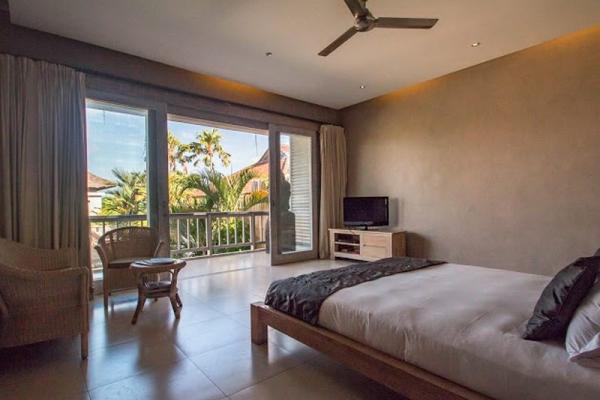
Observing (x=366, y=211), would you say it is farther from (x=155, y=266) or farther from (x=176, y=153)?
(x=176, y=153)

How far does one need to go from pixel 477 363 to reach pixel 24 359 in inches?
113

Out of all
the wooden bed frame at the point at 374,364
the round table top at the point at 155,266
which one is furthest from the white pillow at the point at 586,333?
the round table top at the point at 155,266

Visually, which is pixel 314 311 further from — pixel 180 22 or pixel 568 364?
pixel 180 22

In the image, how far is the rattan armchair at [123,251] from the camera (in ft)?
11.3

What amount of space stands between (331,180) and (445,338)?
Result: 4.66 m

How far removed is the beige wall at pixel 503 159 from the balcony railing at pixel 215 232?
304 cm

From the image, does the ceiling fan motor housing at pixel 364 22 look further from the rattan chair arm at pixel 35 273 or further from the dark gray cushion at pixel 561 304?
the rattan chair arm at pixel 35 273

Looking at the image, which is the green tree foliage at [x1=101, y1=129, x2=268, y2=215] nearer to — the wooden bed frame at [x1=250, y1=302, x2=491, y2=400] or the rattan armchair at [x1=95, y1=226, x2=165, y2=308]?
the rattan armchair at [x1=95, y1=226, x2=165, y2=308]

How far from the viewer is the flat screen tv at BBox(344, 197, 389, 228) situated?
5.40 metres

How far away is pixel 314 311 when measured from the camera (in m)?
2.05

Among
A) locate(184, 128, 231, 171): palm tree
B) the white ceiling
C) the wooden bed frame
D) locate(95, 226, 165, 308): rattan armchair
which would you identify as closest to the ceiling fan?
the white ceiling

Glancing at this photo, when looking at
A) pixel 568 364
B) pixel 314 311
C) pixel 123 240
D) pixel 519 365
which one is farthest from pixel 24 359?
pixel 568 364

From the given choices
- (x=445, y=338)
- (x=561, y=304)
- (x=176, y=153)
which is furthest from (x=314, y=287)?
(x=176, y=153)

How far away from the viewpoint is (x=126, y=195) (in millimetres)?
4312
